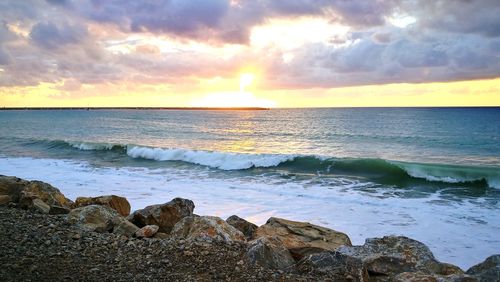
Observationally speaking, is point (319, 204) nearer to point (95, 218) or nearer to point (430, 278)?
point (95, 218)

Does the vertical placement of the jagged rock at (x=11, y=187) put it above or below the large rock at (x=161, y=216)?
above

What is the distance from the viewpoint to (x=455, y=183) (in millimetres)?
18719

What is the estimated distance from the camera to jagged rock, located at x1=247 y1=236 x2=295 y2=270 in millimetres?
5248

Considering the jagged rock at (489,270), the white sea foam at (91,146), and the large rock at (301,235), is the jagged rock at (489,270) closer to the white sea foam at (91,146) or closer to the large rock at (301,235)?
the large rock at (301,235)

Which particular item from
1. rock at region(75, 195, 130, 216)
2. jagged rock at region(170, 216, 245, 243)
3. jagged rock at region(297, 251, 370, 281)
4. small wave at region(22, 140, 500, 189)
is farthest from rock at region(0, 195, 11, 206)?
small wave at region(22, 140, 500, 189)

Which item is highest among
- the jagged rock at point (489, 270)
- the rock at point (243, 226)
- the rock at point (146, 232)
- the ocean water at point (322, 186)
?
the jagged rock at point (489, 270)

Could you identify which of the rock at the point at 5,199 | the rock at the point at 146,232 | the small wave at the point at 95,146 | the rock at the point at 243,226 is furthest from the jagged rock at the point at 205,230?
the small wave at the point at 95,146

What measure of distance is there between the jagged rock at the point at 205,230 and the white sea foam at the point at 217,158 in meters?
16.3

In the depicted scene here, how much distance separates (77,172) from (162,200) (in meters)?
8.37

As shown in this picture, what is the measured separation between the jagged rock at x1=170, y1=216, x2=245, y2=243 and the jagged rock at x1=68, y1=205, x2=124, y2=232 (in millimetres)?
1174

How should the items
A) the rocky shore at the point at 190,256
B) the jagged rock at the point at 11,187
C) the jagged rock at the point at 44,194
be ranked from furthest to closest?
the jagged rock at the point at 11,187
the jagged rock at the point at 44,194
the rocky shore at the point at 190,256

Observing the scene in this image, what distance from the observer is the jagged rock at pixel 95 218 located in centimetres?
689

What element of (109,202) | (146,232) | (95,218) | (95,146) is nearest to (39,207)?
(95,218)

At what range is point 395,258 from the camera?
17.3ft
